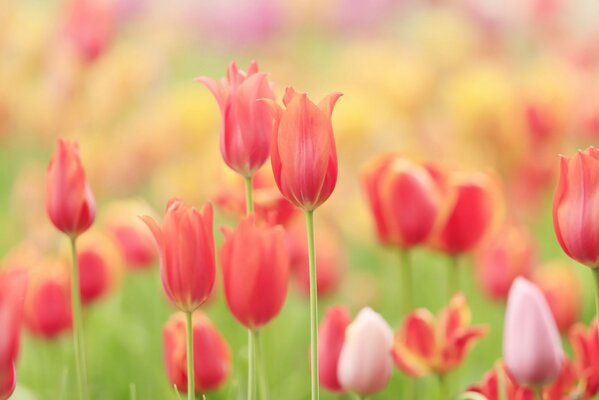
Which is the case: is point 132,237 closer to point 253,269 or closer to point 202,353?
point 202,353

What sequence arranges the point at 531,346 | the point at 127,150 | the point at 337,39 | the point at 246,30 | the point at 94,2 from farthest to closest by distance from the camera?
the point at 337,39
the point at 246,30
the point at 127,150
the point at 94,2
the point at 531,346

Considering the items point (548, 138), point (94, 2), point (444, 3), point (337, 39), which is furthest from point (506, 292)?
point (337, 39)

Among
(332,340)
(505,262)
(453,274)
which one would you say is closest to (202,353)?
(332,340)

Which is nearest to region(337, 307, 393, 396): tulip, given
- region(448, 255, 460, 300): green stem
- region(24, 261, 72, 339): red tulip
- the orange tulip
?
the orange tulip

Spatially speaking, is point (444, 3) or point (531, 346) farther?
point (444, 3)

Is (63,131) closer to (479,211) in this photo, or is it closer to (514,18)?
(479,211)

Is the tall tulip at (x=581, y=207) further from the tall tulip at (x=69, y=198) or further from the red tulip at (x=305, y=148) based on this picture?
the tall tulip at (x=69, y=198)

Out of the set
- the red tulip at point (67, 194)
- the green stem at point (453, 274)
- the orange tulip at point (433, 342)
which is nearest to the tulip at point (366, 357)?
the orange tulip at point (433, 342)
